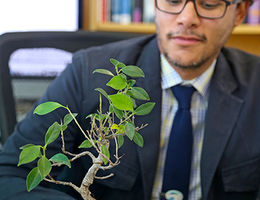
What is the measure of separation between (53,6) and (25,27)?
0.17m

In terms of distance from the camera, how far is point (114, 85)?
1.81ft

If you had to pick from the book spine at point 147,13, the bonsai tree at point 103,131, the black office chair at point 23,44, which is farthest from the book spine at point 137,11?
the bonsai tree at point 103,131

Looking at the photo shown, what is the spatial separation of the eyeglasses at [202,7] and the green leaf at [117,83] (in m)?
0.60

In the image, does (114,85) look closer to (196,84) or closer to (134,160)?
(134,160)

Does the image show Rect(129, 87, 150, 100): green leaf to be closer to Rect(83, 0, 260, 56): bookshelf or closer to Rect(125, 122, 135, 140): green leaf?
Rect(125, 122, 135, 140): green leaf

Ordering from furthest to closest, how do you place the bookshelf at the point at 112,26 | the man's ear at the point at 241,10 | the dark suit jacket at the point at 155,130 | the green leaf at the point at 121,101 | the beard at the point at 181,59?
the bookshelf at the point at 112,26 < the man's ear at the point at 241,10 < the beard at the point at 181,59 < the dark suit jacket at the point at 155,130 < the green leaf at the point at 121,101

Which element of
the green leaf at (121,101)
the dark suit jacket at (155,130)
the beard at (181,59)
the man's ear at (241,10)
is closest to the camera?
the green leaf at (121,101)

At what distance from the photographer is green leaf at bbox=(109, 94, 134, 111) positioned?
0.53m

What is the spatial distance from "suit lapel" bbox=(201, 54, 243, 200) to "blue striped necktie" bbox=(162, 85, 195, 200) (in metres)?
0.04

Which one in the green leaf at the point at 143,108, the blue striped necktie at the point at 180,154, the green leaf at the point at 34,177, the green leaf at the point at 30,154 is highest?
the green leaf at the point at 143,108

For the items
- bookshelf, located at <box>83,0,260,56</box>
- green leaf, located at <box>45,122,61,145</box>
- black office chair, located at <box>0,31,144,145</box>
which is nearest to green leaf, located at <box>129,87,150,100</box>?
green leaf, located at <box>45,122,61,145</box>

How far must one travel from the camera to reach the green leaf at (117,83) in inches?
21.7

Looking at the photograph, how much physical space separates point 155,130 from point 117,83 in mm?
579

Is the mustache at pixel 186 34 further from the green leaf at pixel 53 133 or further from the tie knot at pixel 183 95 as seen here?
the green leaf at pixel 53 133
